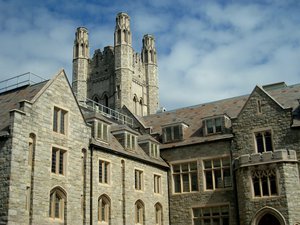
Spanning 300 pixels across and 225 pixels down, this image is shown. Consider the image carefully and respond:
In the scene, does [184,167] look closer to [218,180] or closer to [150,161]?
[218,180]

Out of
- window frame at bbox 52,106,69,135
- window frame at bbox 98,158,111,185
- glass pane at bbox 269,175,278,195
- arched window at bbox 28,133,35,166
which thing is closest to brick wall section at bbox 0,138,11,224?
arched window at bbox 28,133,35,166

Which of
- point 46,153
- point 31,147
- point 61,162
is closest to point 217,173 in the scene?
point 61,162

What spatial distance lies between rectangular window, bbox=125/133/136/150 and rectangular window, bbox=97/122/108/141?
2.47m

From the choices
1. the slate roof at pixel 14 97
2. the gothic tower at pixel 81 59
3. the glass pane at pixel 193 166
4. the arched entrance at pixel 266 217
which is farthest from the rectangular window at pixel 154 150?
the gothic tower at pixel 81 59

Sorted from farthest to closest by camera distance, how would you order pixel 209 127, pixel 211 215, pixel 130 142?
1. pixel 209 127
2. pixel 211 215
3. pixel 130 142

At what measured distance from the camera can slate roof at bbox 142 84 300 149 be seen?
127 ft

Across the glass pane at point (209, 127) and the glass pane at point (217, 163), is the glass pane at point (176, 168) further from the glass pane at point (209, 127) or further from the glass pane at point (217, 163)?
the glass pane at point (209, 127)

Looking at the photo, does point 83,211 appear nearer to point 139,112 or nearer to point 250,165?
point 250,165

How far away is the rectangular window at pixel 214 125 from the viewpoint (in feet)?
127

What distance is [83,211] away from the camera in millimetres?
29844

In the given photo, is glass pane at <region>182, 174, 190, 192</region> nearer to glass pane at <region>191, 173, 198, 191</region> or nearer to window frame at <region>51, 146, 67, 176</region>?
glass pane at <region>191, 173, 198, 191</region>

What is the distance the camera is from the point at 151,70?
8900cm

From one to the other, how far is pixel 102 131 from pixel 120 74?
46.1m

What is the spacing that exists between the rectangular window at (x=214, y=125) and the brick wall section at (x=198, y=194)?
1258mm
